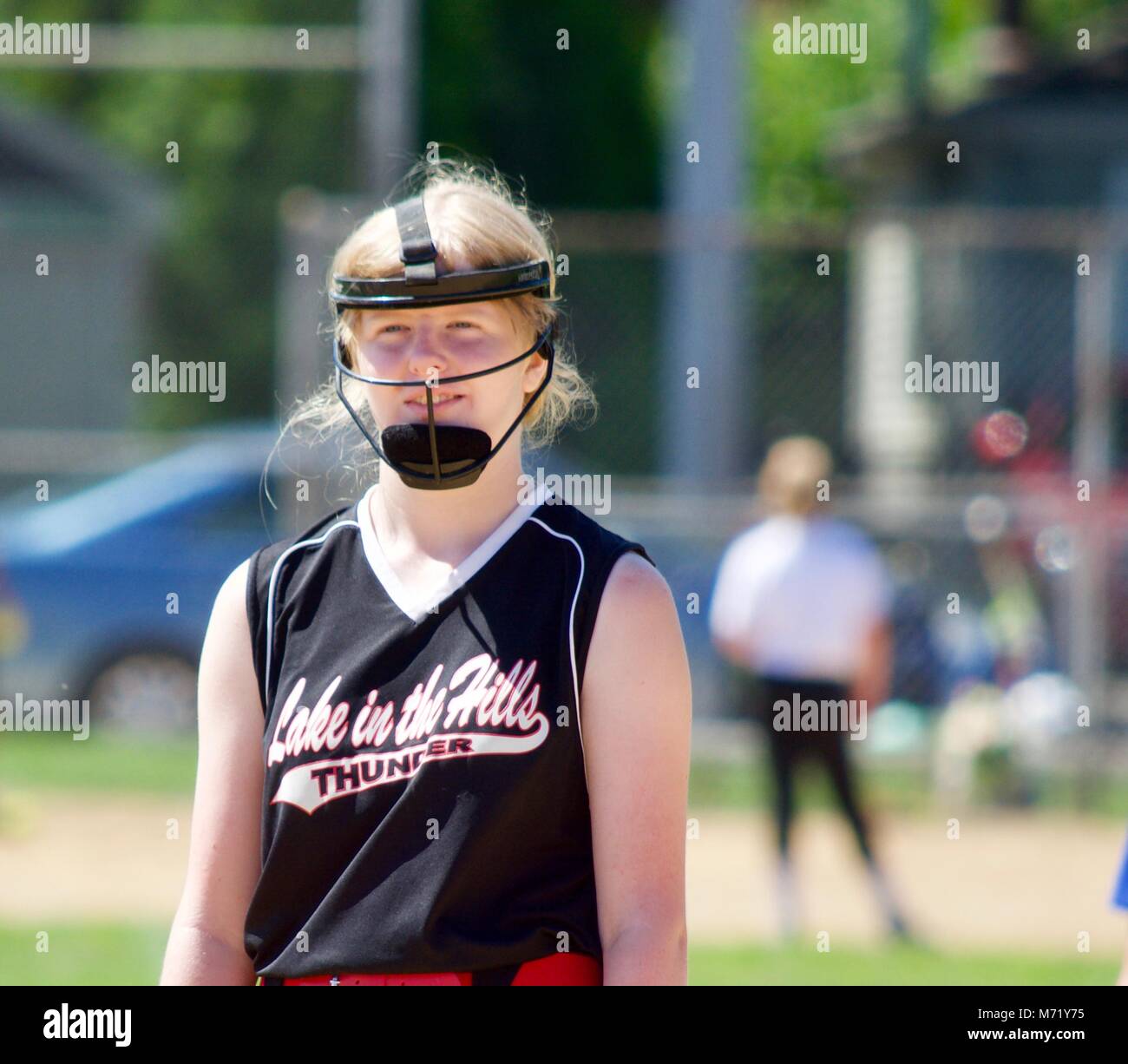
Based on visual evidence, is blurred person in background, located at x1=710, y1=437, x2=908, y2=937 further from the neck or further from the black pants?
the neck

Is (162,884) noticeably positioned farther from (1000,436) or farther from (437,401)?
(1000,436)

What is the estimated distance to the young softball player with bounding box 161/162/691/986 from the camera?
7.21ft

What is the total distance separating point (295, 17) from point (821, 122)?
390 inches

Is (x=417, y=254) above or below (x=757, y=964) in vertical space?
above

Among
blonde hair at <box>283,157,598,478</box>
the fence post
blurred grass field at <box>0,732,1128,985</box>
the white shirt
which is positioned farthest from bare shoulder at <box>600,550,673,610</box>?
the fence post

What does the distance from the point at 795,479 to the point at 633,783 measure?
21.1 feet

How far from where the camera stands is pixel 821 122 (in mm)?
32812

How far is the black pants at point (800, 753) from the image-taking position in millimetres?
8203

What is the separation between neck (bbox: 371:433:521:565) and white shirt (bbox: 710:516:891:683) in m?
6.13

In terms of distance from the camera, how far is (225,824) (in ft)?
7.68

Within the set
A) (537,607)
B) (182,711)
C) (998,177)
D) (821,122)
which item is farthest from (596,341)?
(537,607)

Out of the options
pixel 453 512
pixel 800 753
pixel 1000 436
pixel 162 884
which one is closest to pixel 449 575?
pixel 453 512
